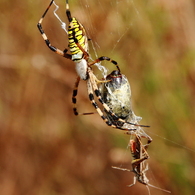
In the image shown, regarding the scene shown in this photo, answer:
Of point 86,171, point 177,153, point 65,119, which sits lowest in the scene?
point 86,171

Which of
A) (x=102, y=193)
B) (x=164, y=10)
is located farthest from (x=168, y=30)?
(x=102, y=193)

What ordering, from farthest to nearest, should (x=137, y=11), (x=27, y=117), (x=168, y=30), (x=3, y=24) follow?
(x=27, y=117) < (x=3, y=24) < (x=168, y=30) < (x=137, y=11)

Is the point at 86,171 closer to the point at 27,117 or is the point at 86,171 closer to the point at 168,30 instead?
the point at 27,117

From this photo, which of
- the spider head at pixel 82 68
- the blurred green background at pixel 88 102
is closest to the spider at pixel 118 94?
the spider head at pixel 82 68

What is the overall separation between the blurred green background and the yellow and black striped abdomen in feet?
2.21

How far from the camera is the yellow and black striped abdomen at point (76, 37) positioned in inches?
91.3

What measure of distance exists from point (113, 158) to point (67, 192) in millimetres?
980

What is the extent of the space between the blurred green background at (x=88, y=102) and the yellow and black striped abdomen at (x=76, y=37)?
2.21 feet

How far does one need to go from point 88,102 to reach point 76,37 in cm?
188

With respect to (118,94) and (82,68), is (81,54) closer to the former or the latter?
(82,68)

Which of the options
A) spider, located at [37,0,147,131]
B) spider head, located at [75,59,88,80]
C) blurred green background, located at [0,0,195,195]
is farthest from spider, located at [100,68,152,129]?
blurred green background, located at [0,0,195,195]

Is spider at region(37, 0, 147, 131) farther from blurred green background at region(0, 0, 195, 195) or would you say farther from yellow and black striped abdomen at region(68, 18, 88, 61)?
blurred green background at region(0, 0, 195, 195)

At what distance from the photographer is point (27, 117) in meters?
4.45

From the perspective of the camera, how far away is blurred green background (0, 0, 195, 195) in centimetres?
360
